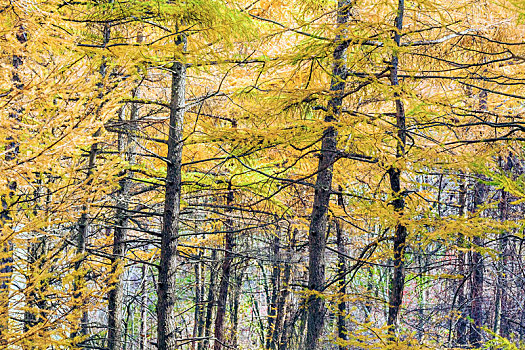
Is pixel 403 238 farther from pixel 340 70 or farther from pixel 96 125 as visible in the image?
pixel 96 125

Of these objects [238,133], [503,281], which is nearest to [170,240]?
[238,133]

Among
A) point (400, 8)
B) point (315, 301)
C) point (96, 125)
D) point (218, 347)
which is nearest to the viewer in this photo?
point (96, 125)

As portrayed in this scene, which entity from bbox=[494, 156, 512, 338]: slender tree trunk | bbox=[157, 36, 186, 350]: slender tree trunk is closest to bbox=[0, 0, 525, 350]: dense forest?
bbox=[157, 36, 186, 350]: slender tree trunk

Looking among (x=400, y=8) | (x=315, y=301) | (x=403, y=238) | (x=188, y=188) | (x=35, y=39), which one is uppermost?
(x=400, y=8)

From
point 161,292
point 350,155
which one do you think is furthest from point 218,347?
point 350,155

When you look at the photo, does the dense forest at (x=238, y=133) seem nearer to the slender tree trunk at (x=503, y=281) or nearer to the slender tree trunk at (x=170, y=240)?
the slender tree trunk at (x=170, y=240)

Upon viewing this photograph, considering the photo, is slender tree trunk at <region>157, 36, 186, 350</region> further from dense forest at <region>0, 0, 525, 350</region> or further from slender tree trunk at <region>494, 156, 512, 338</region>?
slender tree trunk at <region>494, 156, 512, 338</region>

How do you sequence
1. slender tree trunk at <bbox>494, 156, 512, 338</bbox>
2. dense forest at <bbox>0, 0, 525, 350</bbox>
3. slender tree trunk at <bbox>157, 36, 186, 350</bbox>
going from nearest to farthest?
dense forest at <bbox>0, 0, 525, 350</bbox>, slender tree trunk at <bbox>157, 36, 186, 350</bbox>, slender tree trunk at <bbox>494, 156, 512, 338</bbox>

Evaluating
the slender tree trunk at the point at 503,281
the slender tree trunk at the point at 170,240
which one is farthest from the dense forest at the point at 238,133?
the slender tree trunk at the point at 503,281

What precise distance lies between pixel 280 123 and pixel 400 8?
2.88m

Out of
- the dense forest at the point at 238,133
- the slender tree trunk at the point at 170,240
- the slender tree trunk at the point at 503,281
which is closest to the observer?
the dense forest at the point at 238,133

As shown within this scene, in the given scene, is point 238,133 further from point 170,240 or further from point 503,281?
point 503,281

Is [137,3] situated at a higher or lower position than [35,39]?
higher

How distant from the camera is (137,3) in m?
5.08
